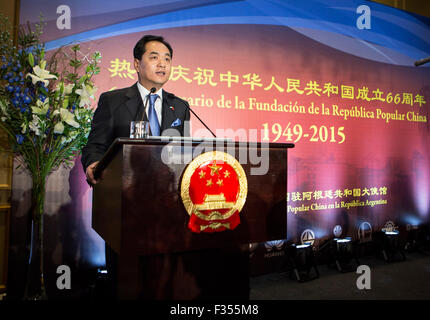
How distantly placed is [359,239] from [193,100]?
8.61ft

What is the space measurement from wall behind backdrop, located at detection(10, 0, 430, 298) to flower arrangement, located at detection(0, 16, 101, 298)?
0.27m

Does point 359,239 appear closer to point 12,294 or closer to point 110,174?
point 110,174

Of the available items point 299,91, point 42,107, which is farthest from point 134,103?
point 299,91

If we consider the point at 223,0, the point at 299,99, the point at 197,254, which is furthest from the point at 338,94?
the point at 197,254

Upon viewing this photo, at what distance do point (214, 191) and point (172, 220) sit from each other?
20 centimetres

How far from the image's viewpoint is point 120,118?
76.0 inches

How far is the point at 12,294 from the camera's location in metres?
2.30

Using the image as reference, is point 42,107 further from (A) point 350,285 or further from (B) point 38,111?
(A) point 350,285

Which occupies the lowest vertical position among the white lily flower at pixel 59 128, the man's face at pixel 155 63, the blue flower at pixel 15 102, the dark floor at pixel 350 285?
the dark floor at pixel 350 285

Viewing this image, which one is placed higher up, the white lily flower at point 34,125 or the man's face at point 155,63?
the man's face at point 155,63

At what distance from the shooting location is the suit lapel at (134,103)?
1.96 m

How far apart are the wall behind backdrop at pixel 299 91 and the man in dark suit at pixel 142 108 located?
583 millimetres

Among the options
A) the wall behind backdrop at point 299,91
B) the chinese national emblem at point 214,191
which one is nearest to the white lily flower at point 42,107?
the wall behind backdrop at point 299,91

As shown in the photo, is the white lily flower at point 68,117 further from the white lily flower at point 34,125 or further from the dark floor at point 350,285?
the dark floor at point 350,285
